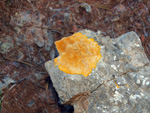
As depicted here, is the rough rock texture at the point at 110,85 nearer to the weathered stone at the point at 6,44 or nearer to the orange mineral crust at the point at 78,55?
the orange mineral crust at the point at 78,55

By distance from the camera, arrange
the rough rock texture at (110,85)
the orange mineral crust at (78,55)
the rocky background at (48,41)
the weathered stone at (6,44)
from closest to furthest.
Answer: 1. the rough rock texture at (110,85)
2. the orange mineral crust at (78,55)
3. the rocky background at (48,41)
4. the weathered stone at (6,44)

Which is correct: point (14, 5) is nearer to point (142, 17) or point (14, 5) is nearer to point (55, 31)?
point (55, 31)

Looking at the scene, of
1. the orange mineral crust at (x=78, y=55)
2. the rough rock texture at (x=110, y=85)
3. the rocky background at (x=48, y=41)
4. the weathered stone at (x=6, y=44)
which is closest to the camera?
the rough rock texture at (x=110, y=85)

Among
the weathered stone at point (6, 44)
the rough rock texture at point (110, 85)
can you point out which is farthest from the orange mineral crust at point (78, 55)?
the weathered stone at point (6, 44)

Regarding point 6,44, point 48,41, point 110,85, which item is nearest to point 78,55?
point 110,85

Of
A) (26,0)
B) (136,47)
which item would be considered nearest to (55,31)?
(26,0)

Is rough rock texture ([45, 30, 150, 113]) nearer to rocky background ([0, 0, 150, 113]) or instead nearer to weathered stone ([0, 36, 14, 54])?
rocky background ([0, 0, 150, 113])
